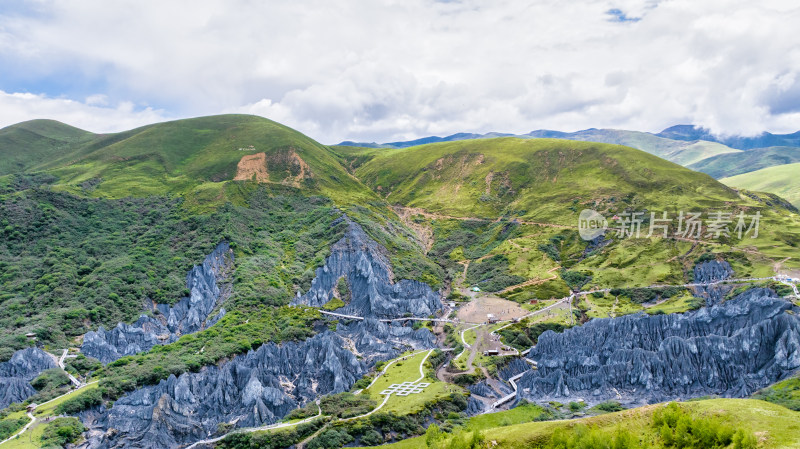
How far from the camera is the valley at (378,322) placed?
64.2 m

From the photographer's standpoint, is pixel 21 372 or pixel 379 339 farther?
pixel 379 339

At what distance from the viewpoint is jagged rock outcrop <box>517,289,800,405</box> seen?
72625 mm

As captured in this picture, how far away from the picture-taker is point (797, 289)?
93.1 meters

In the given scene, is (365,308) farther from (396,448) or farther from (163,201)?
(163,201)

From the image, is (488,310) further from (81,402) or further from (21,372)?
(21,372)

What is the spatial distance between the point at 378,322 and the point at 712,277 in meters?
86.8

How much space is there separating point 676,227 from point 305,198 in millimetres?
135887

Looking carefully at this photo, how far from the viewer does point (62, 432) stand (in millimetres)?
59438

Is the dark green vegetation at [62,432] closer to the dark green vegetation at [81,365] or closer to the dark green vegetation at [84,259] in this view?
the dark green vegetation at [81,365]

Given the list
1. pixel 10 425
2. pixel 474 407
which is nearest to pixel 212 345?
pixel 10 425

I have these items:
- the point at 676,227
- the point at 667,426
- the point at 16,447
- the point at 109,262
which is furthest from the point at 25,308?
the point at 676,227

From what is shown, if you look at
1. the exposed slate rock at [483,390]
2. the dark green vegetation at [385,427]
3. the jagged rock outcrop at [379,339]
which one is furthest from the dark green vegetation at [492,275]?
the dark green vegetation at [385,427]

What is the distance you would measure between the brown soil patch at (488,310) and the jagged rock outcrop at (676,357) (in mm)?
21360

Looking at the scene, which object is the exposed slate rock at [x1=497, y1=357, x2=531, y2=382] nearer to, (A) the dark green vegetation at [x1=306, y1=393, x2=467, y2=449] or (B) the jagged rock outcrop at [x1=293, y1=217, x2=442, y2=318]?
(A) the dark green vegetation at [x1=306, y1=393, x2=467, y2=449]
